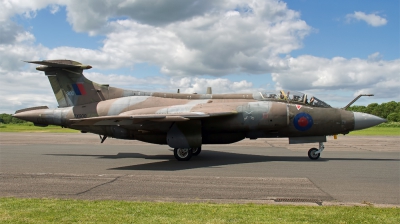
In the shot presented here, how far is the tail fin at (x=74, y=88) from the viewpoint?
1630 centimetres

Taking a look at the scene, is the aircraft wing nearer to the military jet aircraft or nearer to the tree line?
the military jet aircraft

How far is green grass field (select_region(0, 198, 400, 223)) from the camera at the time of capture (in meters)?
5.28

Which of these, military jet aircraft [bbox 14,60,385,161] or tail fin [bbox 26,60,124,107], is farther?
tail fin [bbox 26,60,124,107]

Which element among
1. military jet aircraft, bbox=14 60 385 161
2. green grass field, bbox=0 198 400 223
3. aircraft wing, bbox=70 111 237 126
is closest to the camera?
green grass field, bbox=0 198 400 223

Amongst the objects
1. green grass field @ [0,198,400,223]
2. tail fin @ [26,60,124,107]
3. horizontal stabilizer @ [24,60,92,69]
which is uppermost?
horizontal stabilizer @ [24,60,92,69]

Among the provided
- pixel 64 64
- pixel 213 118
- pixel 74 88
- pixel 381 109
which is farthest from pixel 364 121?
pixel 381 109

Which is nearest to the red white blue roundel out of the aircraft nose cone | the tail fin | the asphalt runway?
the asphalt runway

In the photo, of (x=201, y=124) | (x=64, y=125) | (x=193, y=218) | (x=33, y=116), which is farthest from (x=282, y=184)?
(x=33, y=116)

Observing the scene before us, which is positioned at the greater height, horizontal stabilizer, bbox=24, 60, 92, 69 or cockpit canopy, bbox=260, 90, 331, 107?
horizontal stabilizer, bbox=24, 60, 92, 69

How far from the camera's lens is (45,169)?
37.9 feet

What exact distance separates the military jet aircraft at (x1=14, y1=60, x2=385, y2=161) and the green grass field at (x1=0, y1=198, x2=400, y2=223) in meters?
6.66

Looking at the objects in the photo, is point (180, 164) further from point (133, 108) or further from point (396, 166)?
point (396, 166)

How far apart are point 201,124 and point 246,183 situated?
5408mm

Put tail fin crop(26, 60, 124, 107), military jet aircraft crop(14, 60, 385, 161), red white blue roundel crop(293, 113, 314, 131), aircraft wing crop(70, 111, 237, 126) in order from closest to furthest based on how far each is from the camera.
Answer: aircraft wing crop(70, 111, 237, 126)
military jet aircraft crop(14, 60, 385, 161)
red white blue roundel crop(293, 113, 314, 131)
tail fin crop(26, 60, 124, 107)
